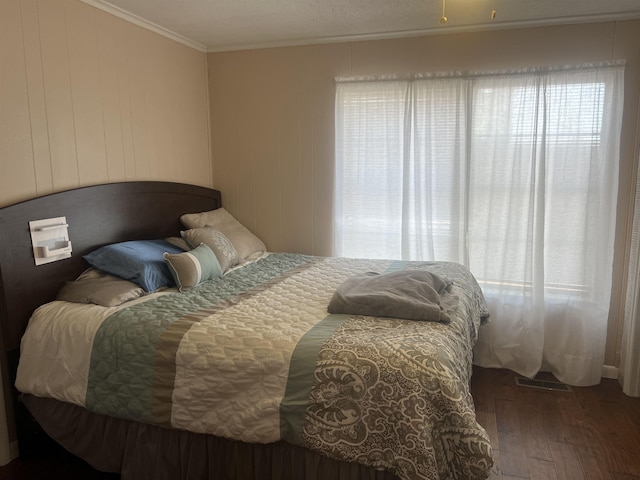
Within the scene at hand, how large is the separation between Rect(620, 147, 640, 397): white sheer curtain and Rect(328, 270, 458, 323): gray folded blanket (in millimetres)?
1343

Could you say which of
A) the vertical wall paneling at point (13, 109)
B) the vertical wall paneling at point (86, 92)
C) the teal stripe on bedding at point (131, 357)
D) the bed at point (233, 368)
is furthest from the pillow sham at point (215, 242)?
the vertical wall paneling at point (13, 109)

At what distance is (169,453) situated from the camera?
2088 mm

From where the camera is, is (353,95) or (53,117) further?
(353,95)

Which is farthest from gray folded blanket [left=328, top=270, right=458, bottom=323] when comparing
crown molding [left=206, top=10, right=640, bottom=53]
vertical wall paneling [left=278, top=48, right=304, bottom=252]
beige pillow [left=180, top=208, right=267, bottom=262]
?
crown molding [left=206, top=10, right=640, bottom=53]

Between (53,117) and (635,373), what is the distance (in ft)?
12.2

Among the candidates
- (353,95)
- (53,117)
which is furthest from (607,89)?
(53,117)

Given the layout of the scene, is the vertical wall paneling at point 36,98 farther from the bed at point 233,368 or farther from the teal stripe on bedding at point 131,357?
the teal stripe on bedding at point 131,357

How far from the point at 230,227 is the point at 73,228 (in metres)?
1.30

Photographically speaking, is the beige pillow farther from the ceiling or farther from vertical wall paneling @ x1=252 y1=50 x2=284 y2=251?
the ceiling

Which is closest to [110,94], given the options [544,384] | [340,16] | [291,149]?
[291,149]

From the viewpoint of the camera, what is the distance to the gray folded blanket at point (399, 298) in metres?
2.19

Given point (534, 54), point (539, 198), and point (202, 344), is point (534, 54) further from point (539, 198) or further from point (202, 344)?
point (202, 344)

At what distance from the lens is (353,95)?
11.9 feet

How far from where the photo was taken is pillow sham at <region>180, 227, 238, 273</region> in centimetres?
316
